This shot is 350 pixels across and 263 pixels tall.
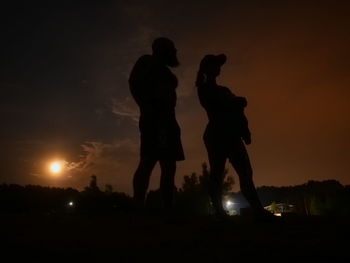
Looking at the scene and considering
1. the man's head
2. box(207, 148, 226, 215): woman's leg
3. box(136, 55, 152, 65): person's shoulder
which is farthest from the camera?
box(207, 148, 226, 215): woman's leg

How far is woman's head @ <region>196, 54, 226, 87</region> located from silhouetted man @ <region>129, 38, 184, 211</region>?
509mm

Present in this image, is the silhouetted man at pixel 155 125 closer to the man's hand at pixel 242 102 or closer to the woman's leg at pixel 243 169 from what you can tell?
the woman's leg at pixel 243 169

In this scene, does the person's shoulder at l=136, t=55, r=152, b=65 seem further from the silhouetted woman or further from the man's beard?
the silhouetted woman

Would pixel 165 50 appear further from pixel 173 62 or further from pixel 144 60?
pixel 144 60

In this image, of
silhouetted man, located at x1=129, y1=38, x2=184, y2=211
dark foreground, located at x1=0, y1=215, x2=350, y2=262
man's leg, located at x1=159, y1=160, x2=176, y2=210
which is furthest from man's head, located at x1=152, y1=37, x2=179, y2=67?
dark foreground, located at x1=0, y1=215, x2=350, y2=262

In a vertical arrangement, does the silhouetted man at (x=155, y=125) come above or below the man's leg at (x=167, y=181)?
above

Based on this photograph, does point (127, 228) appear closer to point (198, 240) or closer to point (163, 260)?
point (198, 240)

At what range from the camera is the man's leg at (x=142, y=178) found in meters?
4.46

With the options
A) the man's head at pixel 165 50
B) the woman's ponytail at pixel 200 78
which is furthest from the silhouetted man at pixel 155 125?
the woman's ponytail at pixel 200 78

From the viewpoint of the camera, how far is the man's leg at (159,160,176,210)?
183 inches

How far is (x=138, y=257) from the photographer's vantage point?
2.28 m

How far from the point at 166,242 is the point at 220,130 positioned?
8.05 ft

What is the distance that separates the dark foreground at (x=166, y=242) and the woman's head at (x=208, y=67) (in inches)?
84.3

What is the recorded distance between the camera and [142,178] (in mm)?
4488
